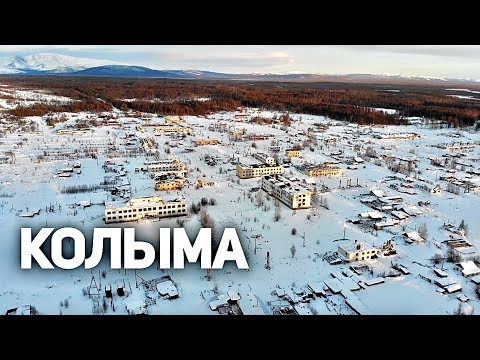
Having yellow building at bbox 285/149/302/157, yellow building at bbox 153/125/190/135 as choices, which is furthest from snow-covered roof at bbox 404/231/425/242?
yellow building at bbox 153/125/190/135

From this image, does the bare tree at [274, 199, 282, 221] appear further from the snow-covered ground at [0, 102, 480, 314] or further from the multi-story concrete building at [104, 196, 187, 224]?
the multi-story concrete building at [104, 196, 187, 224]

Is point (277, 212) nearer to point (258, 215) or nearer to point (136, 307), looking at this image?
point (258, 215)

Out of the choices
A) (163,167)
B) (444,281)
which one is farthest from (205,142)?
(444,281)

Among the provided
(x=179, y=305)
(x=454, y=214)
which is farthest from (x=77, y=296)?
(x=454, y=214)

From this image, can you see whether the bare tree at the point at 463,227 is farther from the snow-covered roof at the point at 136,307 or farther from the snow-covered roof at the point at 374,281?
the snow-covered roof at the point at 136,307

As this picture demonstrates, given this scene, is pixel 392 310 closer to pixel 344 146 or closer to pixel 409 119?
pixel 344 146

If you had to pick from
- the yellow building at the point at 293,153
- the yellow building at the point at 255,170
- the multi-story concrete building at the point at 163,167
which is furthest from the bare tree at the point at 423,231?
the yellow building at the point at 293,153
